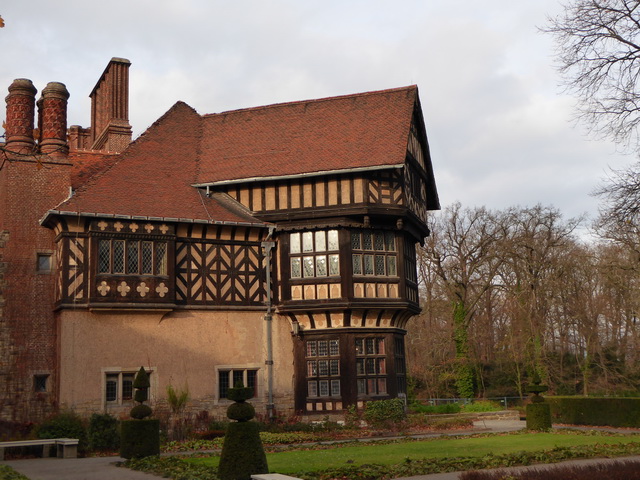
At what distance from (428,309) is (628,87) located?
1210 inches

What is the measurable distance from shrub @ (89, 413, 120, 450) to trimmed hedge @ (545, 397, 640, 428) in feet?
57.2

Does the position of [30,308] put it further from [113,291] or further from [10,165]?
[10,165]

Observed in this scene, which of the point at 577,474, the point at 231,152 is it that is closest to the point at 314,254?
the point at 231,152

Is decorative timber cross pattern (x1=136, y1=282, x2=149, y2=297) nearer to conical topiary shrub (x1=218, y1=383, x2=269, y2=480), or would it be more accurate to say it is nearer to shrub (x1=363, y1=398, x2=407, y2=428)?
shrub (x1=363, y1=398, x2=407, y2=428)

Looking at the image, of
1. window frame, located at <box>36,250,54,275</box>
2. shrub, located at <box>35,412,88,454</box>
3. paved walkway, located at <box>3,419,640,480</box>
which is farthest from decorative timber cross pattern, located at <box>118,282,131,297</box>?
paved walkway, located at <box>3,419,640,480</box>

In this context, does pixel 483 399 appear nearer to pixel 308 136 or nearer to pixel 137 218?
pixel 308 136

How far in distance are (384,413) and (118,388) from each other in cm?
809

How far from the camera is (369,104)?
27312 mm

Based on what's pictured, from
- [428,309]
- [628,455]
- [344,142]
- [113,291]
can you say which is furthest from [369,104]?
[428,309]

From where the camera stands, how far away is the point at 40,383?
73.2ft

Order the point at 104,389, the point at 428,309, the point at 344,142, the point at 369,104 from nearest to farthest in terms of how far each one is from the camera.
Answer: the point at 104,389
the point at 344,142
the point at 369,104
the point at 428,309

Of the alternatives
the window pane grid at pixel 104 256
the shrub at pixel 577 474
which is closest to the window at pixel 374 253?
the window pane grid at pixel 104 256

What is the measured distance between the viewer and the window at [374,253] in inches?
963

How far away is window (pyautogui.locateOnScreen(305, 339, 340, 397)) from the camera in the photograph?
957 inches
